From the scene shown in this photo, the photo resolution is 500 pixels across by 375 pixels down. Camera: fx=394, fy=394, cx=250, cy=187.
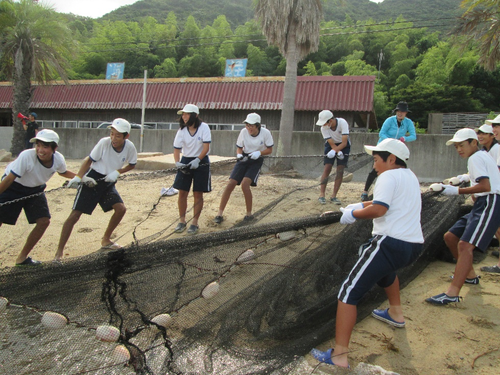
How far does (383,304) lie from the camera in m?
3.51

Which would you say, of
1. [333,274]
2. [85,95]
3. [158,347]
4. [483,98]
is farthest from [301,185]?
[483,98]

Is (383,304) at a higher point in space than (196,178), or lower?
lower

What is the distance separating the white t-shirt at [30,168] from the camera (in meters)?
3.82

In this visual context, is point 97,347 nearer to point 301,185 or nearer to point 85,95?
point 301,185

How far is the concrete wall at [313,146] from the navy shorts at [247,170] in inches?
89.2

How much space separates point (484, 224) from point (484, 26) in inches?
345

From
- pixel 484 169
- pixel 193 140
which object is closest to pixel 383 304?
pixel 484 169

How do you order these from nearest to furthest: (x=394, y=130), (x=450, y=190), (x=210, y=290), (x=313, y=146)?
(x=210, y=290) → (x=450, y=190) → (x=394, y=130) → (x=313, y=146)

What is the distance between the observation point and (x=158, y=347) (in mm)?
2629

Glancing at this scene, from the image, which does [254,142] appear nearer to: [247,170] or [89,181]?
[247,170]

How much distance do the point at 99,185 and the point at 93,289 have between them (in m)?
1.98

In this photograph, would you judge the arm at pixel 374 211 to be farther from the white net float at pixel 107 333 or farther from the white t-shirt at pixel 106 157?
the white t-shirt at pixel 106 157

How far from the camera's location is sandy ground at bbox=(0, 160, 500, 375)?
8.91ft

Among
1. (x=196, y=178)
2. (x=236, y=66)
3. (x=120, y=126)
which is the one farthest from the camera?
(x=236, y=66)
